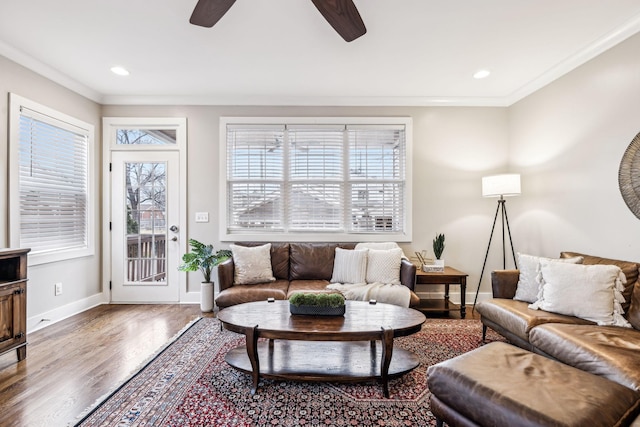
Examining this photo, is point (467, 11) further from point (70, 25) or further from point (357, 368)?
point (70, 25)

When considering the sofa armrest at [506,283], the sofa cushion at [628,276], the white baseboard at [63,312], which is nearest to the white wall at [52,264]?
the white baseboard at [63,312]

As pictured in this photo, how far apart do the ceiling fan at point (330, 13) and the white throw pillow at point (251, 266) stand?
235 centimetres

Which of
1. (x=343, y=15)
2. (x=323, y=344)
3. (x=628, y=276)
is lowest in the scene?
(x=323, y=344)

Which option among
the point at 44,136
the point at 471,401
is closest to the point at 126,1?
the point at 44,136

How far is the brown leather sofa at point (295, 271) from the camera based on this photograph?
339 cm

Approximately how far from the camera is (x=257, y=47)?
118 inches

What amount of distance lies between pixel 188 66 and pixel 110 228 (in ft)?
7.61

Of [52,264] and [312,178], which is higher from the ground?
[312,178]

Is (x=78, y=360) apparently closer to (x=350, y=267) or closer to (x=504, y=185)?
(x=350, y=267)

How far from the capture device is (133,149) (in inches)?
167

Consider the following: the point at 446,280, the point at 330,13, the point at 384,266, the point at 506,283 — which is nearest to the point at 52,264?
the point at 384,266

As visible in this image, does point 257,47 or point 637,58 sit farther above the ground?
point 257,47

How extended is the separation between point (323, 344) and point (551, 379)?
1558 mm

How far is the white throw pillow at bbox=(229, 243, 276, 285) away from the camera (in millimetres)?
3637
